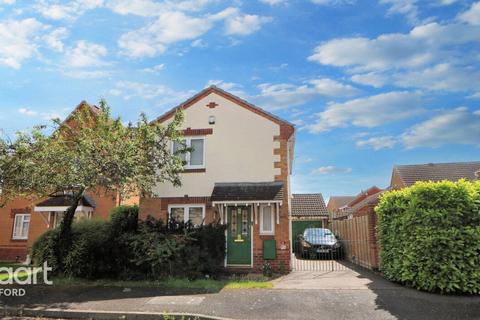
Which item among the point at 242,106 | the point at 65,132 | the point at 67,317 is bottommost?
the point at 67,317

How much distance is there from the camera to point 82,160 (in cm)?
1081

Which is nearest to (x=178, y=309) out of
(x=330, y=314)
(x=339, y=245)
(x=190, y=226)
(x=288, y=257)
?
(x=330, y=314)

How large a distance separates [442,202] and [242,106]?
7.96 metres

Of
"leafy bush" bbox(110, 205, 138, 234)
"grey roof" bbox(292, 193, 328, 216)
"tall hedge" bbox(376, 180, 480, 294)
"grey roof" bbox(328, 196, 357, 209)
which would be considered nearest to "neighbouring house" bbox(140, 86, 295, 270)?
"leafy bush" bbox(110, 205, 138, 234)

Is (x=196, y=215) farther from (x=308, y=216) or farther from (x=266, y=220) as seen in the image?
(x=308, y=216)

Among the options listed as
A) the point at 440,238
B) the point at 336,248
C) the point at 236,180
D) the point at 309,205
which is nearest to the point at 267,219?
the point at 236,180

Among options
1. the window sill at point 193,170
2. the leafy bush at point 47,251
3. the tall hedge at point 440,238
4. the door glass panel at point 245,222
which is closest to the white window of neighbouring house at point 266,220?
the door glass panel at point 245,222

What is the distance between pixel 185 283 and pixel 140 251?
1.88 meters

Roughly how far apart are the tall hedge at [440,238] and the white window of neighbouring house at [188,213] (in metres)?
7.01

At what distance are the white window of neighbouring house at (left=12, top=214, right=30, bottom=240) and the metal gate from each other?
48.1ft

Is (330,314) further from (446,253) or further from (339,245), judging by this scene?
(339,245)

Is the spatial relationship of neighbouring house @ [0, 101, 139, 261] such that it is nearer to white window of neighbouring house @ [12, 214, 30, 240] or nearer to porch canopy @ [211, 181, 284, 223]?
white window of neighbouring house @ [12, 214, 30, 240]

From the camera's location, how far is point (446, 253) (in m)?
8.88

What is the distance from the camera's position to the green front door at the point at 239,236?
1316cm
